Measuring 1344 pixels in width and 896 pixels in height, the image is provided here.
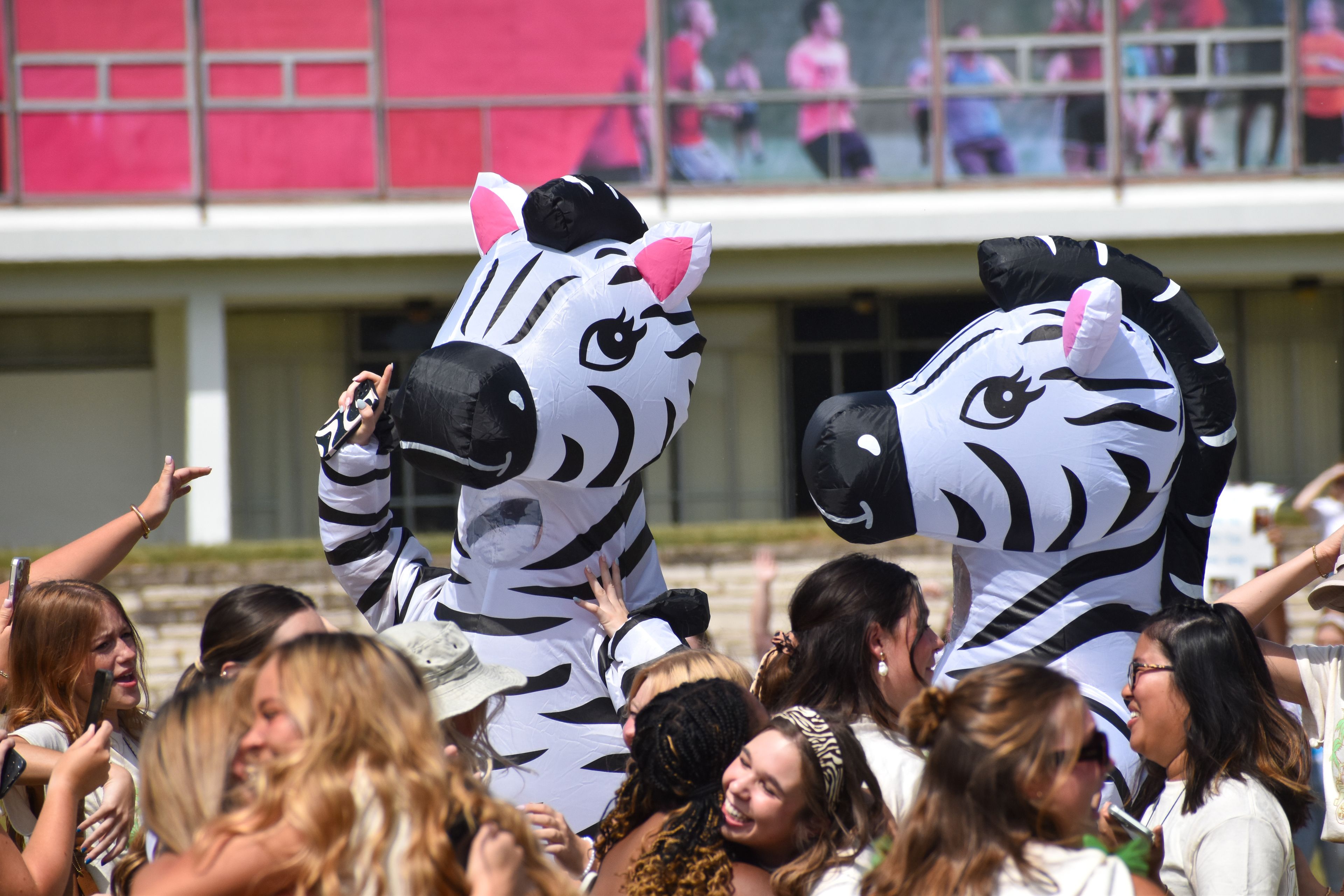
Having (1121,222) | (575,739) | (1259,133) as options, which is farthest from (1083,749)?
(1259,133)

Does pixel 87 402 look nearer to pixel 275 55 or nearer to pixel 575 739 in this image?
pixel 275 55

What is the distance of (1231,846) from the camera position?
2641 mm

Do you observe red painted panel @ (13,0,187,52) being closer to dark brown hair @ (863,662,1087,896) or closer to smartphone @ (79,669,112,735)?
smartphone @ (79,669,112,735)

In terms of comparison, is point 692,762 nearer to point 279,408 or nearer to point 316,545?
point 316,545

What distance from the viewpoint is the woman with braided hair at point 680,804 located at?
239 centimetres

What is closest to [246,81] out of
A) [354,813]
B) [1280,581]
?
[1280,581]

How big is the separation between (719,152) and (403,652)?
1123 centimetres

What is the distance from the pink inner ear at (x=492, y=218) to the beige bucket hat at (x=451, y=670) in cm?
147

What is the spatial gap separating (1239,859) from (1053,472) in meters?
1.02

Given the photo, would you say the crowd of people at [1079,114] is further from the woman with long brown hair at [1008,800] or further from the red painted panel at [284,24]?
the woman with long brown hair at [1008,800]

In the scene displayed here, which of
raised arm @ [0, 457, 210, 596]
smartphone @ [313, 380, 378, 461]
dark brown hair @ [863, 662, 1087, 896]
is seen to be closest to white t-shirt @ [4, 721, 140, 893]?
raised arm @ [0, 457, 210, 596]

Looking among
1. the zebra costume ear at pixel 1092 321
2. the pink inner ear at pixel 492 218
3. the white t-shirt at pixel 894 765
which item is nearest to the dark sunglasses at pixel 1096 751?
the white t-shirt at pixel 894 765

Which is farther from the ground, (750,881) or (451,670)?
A: (451,670)

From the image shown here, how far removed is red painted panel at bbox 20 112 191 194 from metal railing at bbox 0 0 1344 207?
81mm
